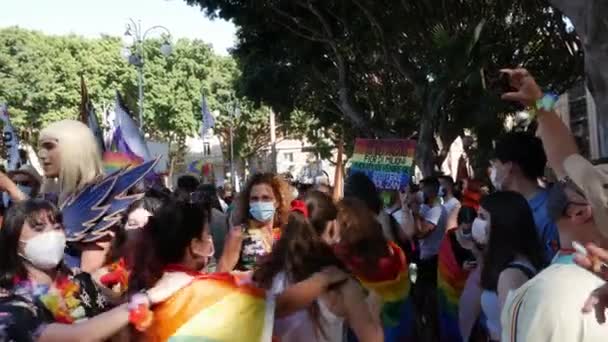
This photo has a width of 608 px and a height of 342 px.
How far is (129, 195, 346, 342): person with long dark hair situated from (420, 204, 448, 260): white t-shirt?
177 inches

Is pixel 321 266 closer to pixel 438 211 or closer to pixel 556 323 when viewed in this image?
pixel 556 323

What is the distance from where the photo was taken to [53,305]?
3066mm

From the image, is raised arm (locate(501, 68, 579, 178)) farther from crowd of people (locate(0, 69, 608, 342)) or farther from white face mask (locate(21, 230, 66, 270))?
white face mask (locate(21, 230, 66, 270))

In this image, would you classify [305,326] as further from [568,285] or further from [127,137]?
[127,137]

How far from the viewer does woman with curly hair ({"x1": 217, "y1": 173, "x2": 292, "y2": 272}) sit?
5.10 metres

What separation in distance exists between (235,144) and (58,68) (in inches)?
487

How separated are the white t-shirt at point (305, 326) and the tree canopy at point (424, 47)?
14.9 m

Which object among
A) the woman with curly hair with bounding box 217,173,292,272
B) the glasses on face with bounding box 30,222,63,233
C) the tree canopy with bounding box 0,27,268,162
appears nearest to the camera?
the glasses on face with bounding box 30,222,63,233

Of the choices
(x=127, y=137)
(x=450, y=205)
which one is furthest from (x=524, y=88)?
(x=127, y=137)

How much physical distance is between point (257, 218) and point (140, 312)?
105 inches

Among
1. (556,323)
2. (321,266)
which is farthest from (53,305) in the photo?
(556,323)

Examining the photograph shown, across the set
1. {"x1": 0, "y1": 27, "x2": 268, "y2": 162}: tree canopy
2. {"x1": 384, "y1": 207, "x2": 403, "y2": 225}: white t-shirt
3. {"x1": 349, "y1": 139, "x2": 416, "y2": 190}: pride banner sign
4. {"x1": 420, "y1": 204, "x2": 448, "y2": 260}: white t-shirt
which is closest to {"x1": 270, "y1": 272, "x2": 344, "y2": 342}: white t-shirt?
{"x1": 384, "y1": 207, "x2": 403, "y2": 225}: white t-shirt

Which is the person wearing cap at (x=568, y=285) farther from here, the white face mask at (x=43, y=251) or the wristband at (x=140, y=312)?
the white face mask at (x=43, y=251)

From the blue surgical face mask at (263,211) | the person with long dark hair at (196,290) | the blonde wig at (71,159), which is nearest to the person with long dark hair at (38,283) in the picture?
the person with long dark hair at (196,290)
